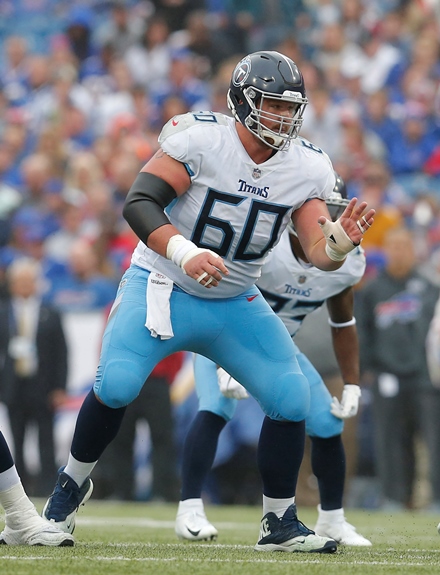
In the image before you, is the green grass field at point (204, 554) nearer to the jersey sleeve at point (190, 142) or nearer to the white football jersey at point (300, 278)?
the white football jersey at point (300, 278)

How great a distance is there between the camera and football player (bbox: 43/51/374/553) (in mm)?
4348

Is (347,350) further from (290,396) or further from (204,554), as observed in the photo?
(204,554)

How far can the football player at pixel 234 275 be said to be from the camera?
4348mm

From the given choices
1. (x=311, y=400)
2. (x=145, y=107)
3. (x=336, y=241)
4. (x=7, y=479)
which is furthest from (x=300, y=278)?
(x=145, y=107)

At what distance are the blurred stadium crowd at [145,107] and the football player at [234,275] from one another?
430cm

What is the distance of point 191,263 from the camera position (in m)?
4.03

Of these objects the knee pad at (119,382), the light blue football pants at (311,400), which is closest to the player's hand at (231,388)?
the light blue football pants at (311,400)

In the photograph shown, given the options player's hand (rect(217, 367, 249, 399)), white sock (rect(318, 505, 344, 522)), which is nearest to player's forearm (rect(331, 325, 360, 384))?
player's hand (rect(217, 367, 249, 399))

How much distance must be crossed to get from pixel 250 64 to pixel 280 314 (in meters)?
1.38

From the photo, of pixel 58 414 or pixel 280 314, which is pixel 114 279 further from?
pixel 280 314

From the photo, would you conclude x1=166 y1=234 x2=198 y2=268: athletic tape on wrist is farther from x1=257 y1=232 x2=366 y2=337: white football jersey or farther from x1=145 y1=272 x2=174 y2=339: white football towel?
x1=257 y1=232 x2=366 y2=337: white football jersey

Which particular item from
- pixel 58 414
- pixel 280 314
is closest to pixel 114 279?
pixel 58 414

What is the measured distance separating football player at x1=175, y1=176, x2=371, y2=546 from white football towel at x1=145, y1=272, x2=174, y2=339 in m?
0.92

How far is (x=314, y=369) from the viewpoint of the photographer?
536 centimetres
